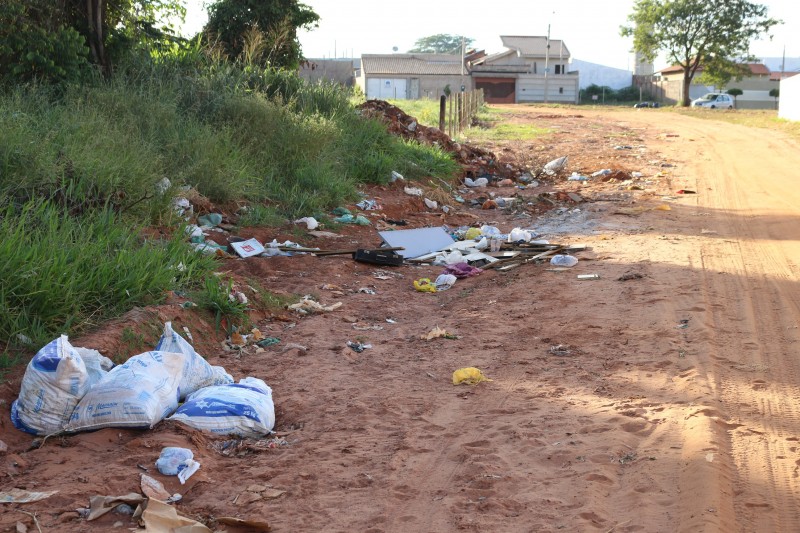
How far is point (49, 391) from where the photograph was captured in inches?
156

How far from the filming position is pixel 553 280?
7363 mm

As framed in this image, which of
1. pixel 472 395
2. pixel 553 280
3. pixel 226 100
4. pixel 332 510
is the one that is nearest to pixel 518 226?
pixel 553 280

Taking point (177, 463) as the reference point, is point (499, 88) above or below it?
above

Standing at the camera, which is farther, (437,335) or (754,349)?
(437,335)

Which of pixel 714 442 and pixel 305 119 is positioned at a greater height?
Result: pixel 305 119

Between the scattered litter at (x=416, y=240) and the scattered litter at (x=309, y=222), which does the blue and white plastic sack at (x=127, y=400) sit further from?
the scattered litter at (x=309, y=222)

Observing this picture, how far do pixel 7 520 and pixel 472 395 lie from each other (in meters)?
2.50

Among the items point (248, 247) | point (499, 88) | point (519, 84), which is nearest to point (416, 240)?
point (248, 247)

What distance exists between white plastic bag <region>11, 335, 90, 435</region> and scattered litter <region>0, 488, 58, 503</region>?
0.66 meters

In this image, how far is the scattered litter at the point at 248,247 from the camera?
25.8 ft

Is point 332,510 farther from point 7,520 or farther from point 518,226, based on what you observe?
point 518,226

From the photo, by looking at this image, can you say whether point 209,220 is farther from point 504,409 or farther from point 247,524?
point 247,524

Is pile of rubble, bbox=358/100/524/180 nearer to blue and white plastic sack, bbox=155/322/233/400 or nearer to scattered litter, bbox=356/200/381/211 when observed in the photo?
scattered litter, bbox=356/200/381/211

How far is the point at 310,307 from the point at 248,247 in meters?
1.68
